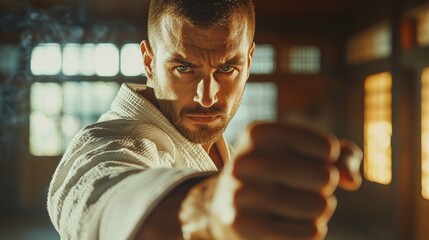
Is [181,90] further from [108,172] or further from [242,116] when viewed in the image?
[242,116]

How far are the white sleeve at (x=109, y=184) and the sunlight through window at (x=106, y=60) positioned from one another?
371 inches

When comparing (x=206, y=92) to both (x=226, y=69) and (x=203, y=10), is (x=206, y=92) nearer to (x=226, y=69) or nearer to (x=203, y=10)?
(x=226, y=69)

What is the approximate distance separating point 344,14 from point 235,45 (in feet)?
31.0

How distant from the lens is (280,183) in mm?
810

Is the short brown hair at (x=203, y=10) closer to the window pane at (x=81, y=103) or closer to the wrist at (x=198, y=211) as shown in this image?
the wrist at (x=198, y=211)

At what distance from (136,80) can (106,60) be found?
0.88 meters

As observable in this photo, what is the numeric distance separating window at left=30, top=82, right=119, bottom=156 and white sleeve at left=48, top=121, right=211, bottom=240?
395 inches

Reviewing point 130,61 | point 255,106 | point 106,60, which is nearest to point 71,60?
point 106,60

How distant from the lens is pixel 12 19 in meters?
10.6

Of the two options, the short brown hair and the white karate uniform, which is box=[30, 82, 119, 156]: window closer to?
the white karate uniform

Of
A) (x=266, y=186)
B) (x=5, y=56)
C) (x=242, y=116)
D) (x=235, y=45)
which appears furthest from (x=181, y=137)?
(x=5, y=56)

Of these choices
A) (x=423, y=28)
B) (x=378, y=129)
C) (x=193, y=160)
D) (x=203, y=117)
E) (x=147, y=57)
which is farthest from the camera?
(x=378, y=129)

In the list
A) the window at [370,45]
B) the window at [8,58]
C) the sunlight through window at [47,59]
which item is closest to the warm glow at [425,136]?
the window at [370,45]

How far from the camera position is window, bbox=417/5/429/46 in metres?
7.48
